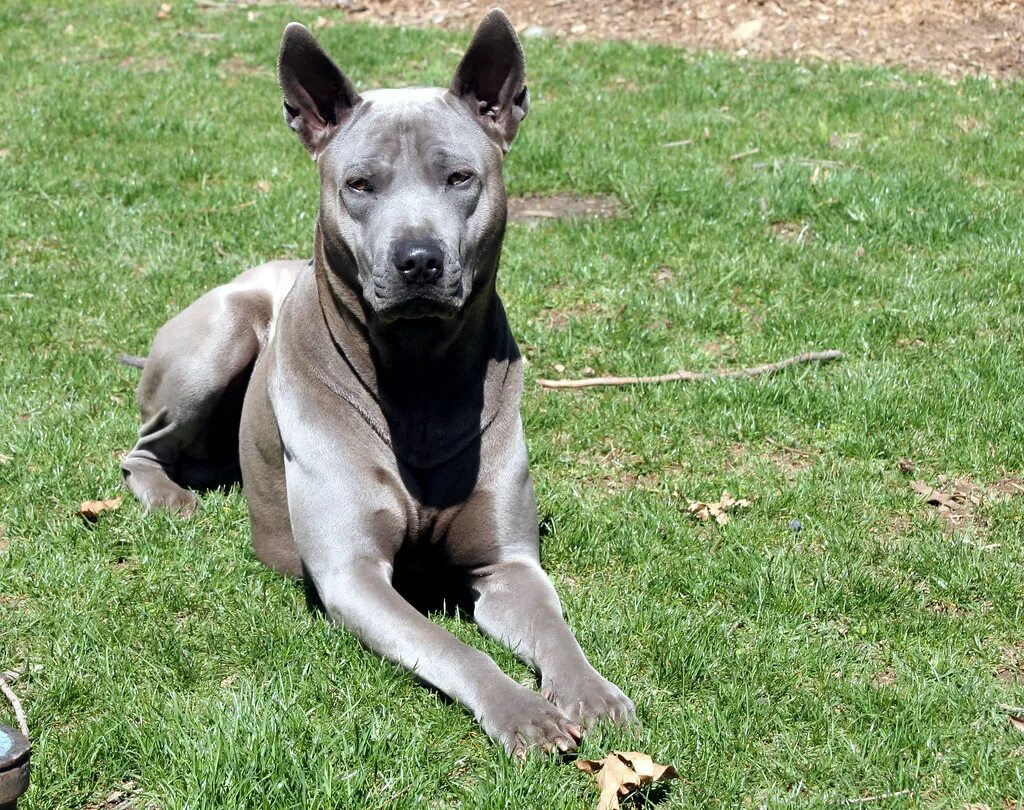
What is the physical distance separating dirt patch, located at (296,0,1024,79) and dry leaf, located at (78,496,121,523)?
7770 millimetres

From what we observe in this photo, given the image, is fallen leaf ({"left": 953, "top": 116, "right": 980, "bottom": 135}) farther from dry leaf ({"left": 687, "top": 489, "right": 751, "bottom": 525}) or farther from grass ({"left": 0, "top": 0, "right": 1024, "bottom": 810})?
dry leaf ({"left": 687, "top": 489, "right": 751, "bottom": 525})

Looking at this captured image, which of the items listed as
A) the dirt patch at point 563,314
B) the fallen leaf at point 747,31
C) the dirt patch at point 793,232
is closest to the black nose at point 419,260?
the dirt patch at point 563,314

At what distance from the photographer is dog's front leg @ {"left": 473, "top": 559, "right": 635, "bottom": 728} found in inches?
135

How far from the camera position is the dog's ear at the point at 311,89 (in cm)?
409

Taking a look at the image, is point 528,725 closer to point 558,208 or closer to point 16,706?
point 16,706

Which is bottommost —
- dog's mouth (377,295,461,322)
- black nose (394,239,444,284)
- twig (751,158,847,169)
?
twig (751,158,847,169)

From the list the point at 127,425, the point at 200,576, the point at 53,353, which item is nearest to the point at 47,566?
the point at 200,576

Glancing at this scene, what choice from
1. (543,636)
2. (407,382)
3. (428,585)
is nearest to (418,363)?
(407,382)

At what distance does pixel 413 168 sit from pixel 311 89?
21.8 inches

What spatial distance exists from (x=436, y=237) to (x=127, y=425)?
7.87ft

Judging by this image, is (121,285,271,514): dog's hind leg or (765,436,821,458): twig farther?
(765,436,821,458): twig

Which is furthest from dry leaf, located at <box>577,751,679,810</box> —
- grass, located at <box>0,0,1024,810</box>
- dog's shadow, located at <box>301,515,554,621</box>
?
dog's shadow, located at <box>301,515,554,621</box>

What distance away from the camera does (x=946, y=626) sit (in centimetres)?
399

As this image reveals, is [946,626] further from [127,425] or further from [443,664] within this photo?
[127,425]
